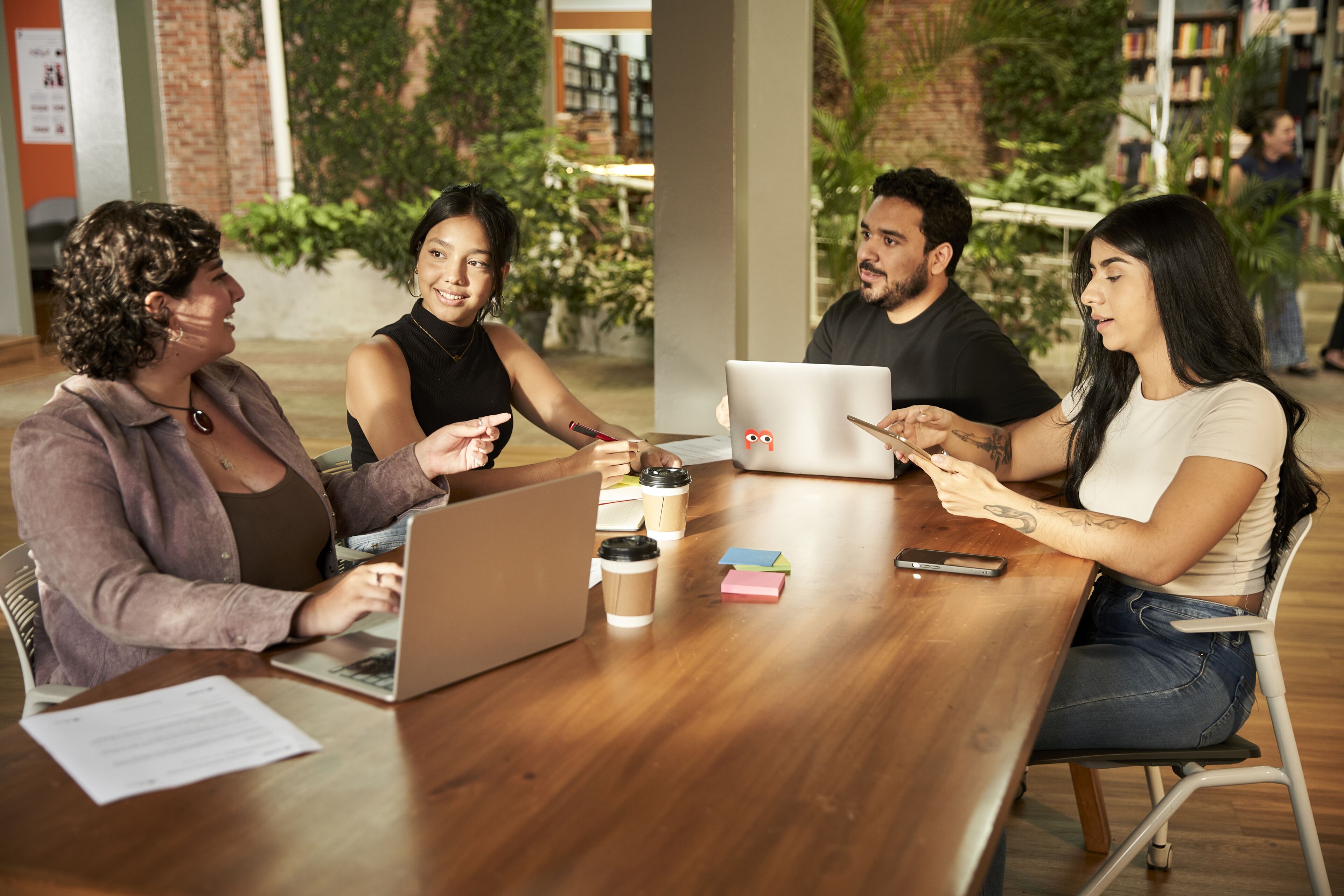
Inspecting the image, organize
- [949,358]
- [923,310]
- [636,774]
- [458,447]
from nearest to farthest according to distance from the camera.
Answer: [636,774], [458,447], [949,358], [923,310]

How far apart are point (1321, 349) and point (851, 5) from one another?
408 centimetres

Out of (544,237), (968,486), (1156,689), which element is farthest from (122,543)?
(544,237)

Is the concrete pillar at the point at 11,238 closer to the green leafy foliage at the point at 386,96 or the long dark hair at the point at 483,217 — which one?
the green leafy foliage at the point at 386,96

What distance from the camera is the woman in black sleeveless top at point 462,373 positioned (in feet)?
7.73

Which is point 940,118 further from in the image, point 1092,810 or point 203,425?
point 203,425

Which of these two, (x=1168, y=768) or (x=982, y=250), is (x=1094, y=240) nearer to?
(x=1168, y=768)

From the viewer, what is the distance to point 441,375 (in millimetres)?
2652

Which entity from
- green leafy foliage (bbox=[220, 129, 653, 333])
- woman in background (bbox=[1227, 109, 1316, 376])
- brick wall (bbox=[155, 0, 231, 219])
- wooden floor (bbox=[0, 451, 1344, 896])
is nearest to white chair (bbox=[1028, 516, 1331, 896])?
wooden floor (bbox=[0, 451, 1344, 896])

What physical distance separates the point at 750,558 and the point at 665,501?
0.19 metres

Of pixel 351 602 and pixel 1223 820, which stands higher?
pixel 351 602

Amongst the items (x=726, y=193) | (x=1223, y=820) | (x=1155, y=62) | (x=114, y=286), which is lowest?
→ (x=1223, y=820)

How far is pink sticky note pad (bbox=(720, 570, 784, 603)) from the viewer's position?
65.6 inches

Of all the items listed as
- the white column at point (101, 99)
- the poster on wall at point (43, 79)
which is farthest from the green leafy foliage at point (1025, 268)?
the poster on wall at point (43, 79)

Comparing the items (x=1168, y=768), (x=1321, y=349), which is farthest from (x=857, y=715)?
(x=1321, y=349)
